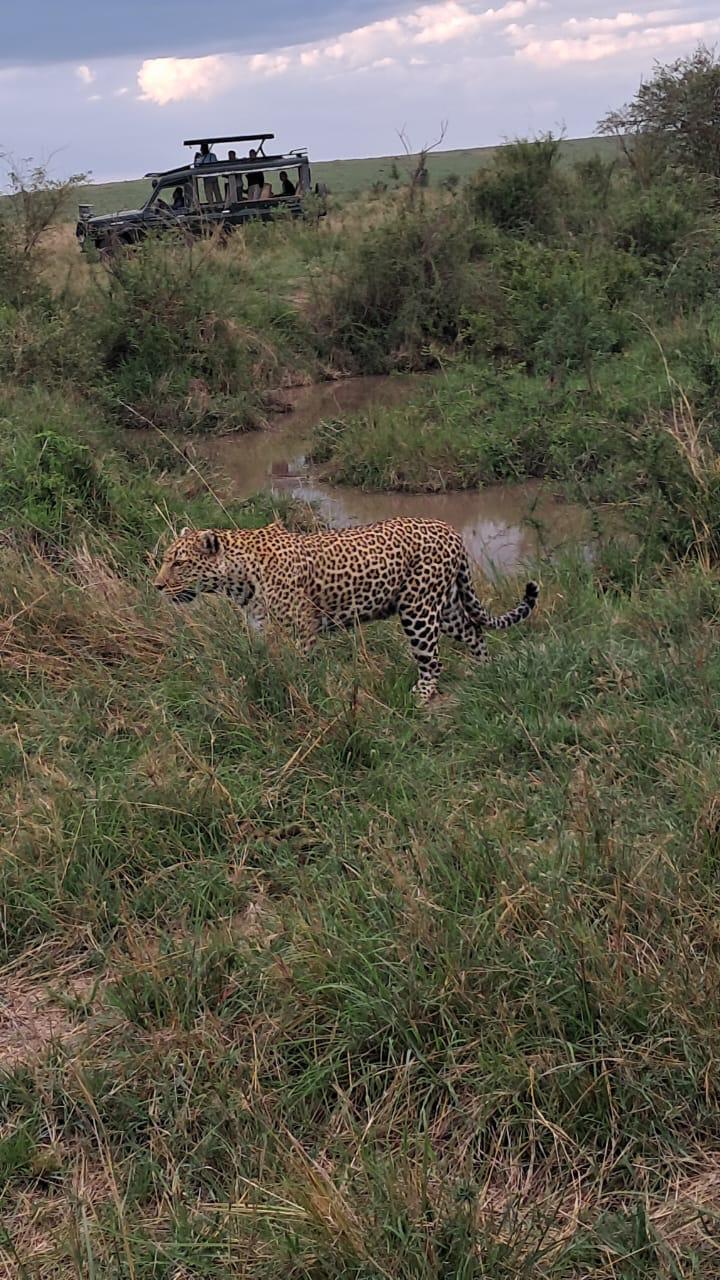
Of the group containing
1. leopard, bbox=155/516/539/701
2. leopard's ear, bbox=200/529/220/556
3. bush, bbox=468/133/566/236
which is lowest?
leopard, bbox=155/516/539/701

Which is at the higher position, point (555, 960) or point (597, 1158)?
point (555, 960)

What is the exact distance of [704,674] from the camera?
5.16 m

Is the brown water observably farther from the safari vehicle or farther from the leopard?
the safari vehicle

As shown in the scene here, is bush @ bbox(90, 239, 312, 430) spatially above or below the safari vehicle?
below

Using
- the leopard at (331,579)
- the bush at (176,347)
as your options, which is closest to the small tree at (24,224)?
the bush at (176,347)

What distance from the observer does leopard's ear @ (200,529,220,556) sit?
6.31 meters

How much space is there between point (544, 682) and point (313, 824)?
1.32m

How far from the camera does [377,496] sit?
11.5 meters

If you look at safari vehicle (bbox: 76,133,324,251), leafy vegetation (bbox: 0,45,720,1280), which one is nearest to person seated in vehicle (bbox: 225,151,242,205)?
safari vehicle (bbox: 76,133,324,251)

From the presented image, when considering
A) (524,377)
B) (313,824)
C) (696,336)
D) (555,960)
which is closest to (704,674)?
(313,824)

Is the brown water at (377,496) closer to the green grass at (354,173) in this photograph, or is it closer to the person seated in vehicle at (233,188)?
the person seated in vehicle at (233,188)

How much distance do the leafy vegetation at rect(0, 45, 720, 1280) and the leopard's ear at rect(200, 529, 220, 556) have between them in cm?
38

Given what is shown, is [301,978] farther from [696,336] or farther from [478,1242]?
[696,336]

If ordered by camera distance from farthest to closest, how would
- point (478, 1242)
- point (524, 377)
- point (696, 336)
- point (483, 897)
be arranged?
1. point (524, 377)
2. point (696, 336)
3. point (483, 897)
4. point (478, 1242)
